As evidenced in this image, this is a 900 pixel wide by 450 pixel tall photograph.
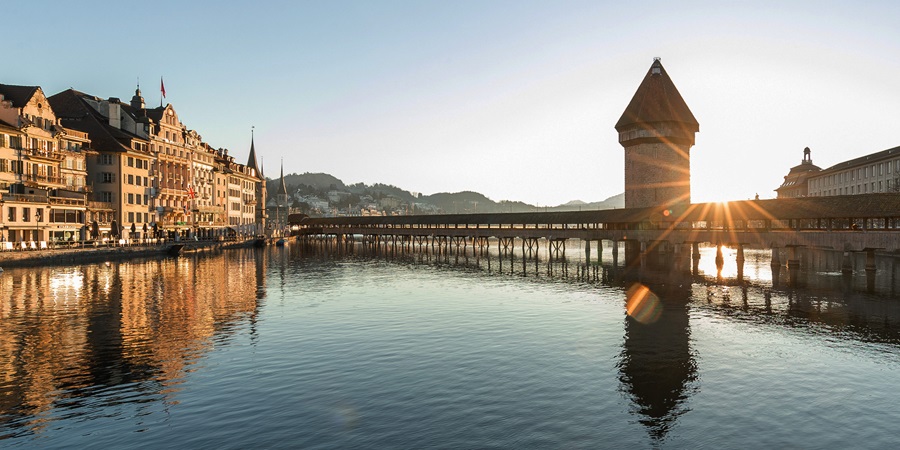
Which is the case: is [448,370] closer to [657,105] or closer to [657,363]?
[657,363]

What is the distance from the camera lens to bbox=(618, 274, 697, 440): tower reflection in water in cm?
1455

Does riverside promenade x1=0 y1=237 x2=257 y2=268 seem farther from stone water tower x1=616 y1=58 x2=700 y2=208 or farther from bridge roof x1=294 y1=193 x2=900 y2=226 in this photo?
stone water tower x1=616 y1=58 x2=700 y2=208

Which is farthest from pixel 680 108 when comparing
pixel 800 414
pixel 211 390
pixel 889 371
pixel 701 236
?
pixel 211 390

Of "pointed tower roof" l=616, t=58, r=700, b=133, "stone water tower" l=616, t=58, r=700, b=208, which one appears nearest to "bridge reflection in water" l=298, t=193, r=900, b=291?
"stone water tower" l=616, t=58, r=700, b=208

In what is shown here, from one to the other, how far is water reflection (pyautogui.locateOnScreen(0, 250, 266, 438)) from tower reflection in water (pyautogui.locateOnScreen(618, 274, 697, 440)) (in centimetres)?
1292

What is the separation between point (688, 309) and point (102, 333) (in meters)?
29.0

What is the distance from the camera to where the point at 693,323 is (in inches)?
1035

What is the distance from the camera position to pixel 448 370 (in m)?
18.1

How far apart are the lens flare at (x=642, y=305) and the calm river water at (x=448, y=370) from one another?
0.72 ft

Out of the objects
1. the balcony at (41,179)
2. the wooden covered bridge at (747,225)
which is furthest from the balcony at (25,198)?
Result: the wooden covered bridge at (747,225)

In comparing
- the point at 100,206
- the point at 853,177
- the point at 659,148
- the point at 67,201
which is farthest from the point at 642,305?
the point at 853,177

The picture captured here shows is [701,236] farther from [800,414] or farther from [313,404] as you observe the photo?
[313,404]

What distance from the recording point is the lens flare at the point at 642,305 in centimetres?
2783

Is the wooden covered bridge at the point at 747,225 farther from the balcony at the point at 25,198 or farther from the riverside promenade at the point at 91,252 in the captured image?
the balcony at the point at 25,198
